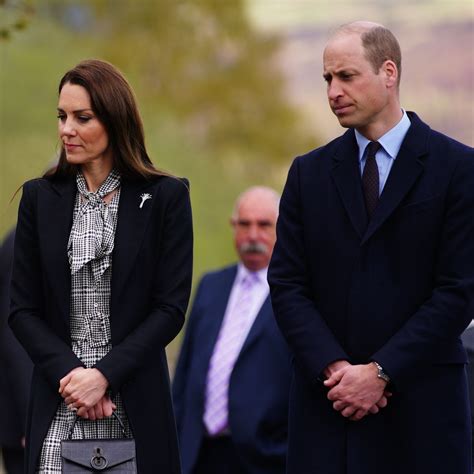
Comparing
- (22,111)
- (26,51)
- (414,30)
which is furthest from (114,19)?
(414,30)

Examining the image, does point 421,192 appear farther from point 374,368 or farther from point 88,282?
point 88,282

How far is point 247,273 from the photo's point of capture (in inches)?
318

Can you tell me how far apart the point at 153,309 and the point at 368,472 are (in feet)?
3.21

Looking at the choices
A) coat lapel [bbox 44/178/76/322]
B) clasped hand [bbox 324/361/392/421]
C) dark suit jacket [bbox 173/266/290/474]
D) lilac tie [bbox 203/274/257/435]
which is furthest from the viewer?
lilac tie [bbox 203/274/257/435]

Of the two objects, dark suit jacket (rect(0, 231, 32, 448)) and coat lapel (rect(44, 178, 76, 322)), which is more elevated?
coat lapel (rect(44, 178, 76, 322))

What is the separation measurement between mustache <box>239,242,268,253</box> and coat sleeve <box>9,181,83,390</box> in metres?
2.66

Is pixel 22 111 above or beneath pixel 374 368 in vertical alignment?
above

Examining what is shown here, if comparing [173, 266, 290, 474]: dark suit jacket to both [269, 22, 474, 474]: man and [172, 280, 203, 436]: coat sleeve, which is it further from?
[269, 22, 474, 474]: man

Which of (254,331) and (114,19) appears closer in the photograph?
(254,331)

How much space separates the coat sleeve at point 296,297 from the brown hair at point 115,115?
51 centimetres

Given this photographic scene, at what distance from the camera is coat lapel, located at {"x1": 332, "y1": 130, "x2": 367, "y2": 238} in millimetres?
5359

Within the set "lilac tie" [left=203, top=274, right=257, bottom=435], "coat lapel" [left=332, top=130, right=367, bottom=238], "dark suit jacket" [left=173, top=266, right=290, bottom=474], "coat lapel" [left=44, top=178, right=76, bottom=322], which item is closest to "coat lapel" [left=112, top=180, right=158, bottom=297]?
"coat lapel" [left=44, top=178, right=76, bottom=322]

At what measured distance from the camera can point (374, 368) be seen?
518cm

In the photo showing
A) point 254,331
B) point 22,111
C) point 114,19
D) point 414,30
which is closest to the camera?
point 254,331
